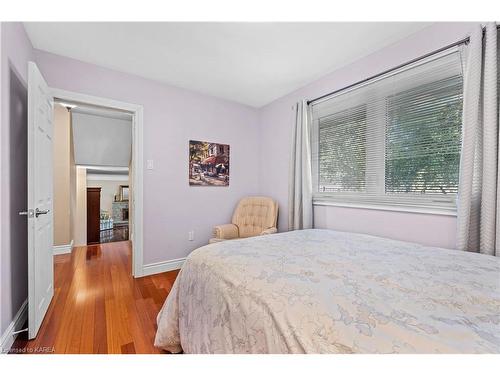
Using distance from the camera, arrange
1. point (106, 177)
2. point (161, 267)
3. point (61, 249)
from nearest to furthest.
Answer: point (161, 267) < point (61, 249) < point (106, 177)

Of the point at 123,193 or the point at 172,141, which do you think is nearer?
the point at 172,141

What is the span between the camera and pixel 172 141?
2.83 m

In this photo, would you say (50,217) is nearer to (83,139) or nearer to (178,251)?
(178,251)

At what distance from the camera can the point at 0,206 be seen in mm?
1382

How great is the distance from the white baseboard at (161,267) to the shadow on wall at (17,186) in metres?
1.03

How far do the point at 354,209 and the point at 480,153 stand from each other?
3.38ft

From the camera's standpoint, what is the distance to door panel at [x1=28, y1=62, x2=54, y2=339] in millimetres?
1534

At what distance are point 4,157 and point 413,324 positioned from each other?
232 cm

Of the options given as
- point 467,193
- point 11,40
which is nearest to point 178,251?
point 11,40

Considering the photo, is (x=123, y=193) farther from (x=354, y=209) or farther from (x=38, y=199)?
(x=354, y=209)

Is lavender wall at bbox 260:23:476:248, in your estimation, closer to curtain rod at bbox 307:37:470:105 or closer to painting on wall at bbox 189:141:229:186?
curtain rod at bbox 307:37:470:105

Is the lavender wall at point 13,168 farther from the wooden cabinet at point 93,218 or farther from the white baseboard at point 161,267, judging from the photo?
the wooden cabinet at point 93,218

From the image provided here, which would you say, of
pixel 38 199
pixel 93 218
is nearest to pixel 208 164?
pixel 38 199

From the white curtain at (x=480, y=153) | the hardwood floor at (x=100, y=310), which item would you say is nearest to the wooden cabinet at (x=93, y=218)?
the hardwood floor at (x=100, y=310)
